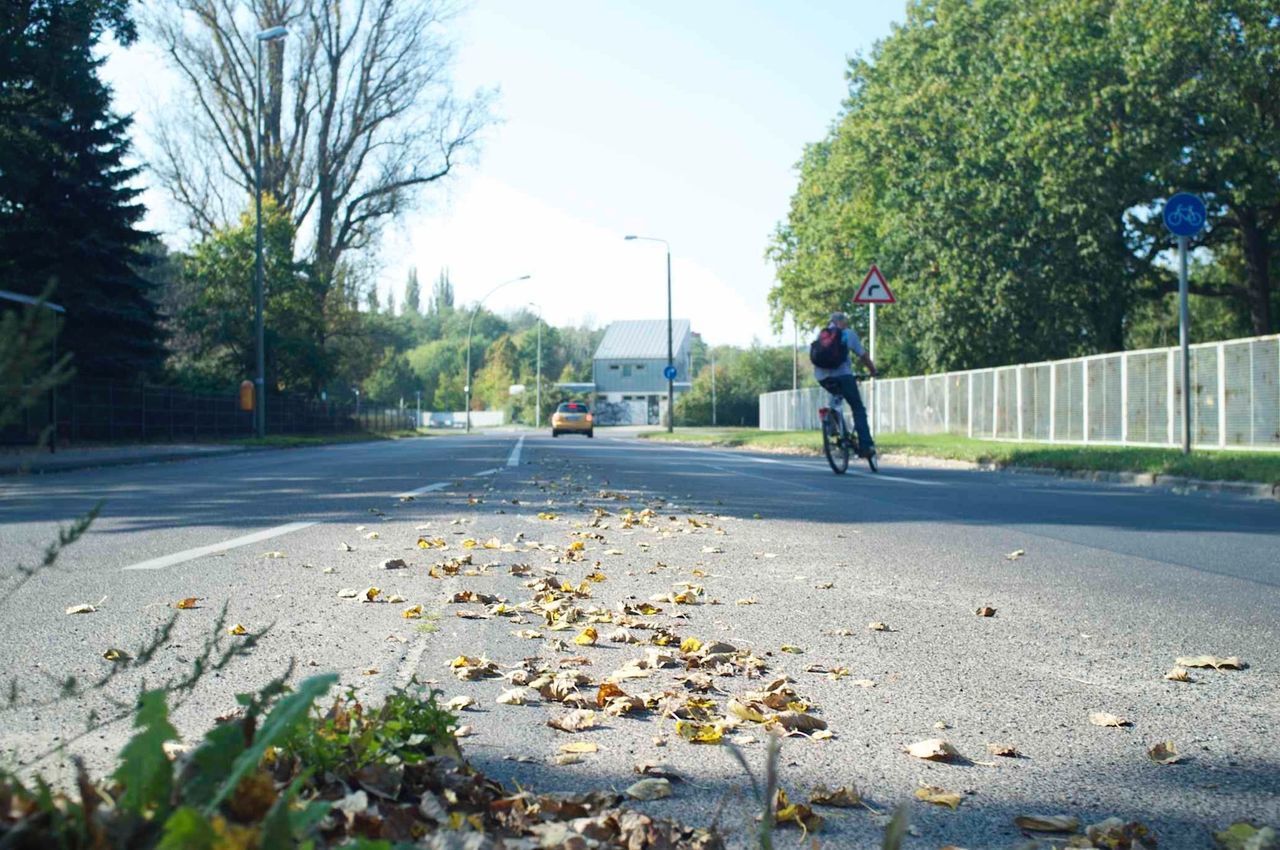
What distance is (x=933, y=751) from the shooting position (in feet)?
10.7

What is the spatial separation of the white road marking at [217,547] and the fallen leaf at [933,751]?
476 centimetres

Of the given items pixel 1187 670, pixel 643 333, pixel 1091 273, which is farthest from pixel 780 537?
pixel 643 333

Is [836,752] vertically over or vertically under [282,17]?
under

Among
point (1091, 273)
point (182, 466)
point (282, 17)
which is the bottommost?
point (182, 466)

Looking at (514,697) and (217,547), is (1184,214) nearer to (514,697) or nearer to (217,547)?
(217,547)

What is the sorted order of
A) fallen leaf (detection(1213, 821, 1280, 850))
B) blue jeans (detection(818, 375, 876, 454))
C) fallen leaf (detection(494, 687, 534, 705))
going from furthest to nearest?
blue jeans (detection(818, 375, 876, 454)) < fallen leaf (detection(494, 687, 534, 705)) < fallen leaf (detection(1213, 821, 1280, 850))

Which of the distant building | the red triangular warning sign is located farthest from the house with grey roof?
the red triangular warning sign

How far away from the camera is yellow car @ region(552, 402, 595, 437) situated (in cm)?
5653

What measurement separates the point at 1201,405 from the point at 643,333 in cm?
9659

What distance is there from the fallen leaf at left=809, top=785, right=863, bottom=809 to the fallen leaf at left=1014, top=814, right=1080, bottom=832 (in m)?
0.36

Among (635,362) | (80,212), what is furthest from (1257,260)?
(635,362)

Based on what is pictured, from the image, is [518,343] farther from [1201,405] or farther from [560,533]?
[560,533]

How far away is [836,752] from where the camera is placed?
10.8 feet

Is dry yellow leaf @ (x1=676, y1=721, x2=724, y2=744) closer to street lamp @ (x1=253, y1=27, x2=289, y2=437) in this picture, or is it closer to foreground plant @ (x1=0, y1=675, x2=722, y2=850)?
foreground plant @ (x1=0, y1=675, x2=722, y2=850)
